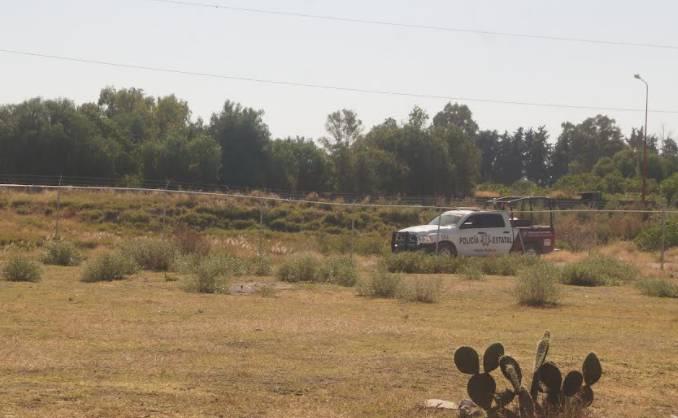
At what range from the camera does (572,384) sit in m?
9.41

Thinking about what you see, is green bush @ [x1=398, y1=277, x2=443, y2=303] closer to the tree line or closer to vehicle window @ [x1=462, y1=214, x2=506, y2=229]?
vehicle window @ [x1=462, y1=214, x2=506, y2=229]

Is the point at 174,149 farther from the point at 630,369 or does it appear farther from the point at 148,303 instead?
the point at 630,369

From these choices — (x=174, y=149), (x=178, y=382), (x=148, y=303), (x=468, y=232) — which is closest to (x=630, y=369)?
(x=178, y=382)

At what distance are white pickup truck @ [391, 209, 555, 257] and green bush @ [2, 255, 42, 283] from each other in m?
14.6

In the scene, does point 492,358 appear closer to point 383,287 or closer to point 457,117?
point 383,287

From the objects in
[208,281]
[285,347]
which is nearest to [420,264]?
[208,281]

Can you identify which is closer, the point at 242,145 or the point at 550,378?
the point at 550,378

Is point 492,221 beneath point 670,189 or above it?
beneath

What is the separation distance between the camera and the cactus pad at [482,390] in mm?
9141

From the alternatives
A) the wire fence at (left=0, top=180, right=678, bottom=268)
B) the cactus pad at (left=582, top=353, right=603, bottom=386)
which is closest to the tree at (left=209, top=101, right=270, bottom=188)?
the wire fence at (left=0, top=180, right=678, bottom=268)

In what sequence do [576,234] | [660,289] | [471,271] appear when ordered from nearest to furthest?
[660,289] < [471,271] < [576,234]

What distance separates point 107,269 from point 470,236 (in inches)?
582

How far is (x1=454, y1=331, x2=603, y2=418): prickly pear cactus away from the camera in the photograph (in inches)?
360

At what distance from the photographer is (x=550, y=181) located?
14662 cm
